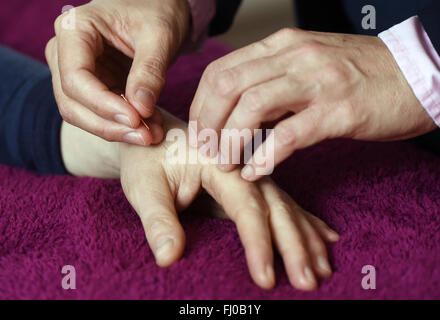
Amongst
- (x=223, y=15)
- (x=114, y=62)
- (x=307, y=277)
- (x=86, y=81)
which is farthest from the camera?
(x=223, y=15)

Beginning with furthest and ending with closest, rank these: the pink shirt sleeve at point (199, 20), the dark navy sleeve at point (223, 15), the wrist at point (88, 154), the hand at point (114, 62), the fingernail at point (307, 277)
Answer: the dark navy sleeve at point (223, 15) → the pink shirt sleeve at point (199, 20) → the wrist at point (88, 154) → the hand at point (114, 62) → the fingernail at point (307, 277)

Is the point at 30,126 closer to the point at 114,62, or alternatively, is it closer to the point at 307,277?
the point at 114,62

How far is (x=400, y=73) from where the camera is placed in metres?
0.54

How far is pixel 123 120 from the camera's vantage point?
1.91 ft

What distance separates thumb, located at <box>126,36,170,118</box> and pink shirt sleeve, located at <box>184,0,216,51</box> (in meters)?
0.23

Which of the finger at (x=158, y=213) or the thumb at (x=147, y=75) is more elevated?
the thumb at (x=147, y=75)

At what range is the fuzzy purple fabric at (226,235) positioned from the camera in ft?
1.60

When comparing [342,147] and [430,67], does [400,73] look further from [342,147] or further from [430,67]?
[342,147]

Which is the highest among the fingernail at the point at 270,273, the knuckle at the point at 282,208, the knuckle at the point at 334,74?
the knuckle at the point at 334,74

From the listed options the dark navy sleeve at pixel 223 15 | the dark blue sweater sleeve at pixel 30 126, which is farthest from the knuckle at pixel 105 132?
the dark navy sleeve at pixel 223 15

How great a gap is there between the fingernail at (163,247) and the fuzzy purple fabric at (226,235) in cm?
1

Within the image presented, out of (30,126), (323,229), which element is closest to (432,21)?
(323,229)

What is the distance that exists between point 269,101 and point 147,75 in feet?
0.56

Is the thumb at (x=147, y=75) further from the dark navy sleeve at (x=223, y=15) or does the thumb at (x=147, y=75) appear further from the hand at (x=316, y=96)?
the dark navy sleeve at (x=223, y=15)
